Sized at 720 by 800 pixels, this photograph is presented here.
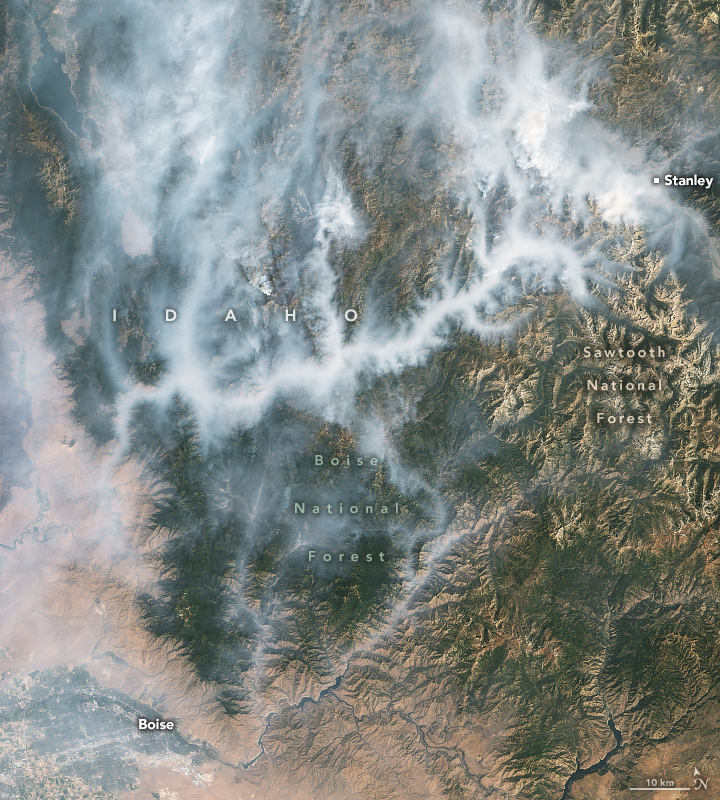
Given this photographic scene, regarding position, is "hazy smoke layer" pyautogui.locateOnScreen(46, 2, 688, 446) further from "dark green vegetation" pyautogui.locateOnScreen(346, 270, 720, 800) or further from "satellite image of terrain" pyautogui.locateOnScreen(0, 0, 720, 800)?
"dark green vegetation" pyautogui.locateOnScreen(346, 270, 720, 800)

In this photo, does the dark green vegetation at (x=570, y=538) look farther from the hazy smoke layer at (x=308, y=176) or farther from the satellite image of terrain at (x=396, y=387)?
the hazy smoke layer at (x=308, y=176)

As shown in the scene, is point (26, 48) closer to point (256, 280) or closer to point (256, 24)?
point (256, 24)

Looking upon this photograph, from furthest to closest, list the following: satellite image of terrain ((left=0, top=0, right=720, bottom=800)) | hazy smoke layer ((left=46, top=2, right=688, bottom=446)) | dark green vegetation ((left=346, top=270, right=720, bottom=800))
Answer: hazy smoke layer ((left=46, top=2, right=688, bottom=446)) < satellite image of terrain ((left=0, top=0, right=720, bottom=800)) < dark green vegetation ((left=346, top=270, right=720, bottom=800))

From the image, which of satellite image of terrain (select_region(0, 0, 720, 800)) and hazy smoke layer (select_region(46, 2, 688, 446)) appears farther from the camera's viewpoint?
hazy smoke layer (select_region(46, 2, 688, 446))

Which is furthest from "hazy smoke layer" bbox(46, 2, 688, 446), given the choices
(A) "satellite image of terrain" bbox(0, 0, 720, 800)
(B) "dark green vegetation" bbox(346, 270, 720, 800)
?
(B) "dark green vegetation" bbox(346, 270, 720, 800)

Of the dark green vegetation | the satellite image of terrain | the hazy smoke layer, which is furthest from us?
the hazy smoke layer

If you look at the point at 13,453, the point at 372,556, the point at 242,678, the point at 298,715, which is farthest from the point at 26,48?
the point at 298,715

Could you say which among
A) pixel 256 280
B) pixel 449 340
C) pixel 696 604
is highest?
pixel 449 340

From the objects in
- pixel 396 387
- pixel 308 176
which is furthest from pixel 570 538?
pixel 308 176
